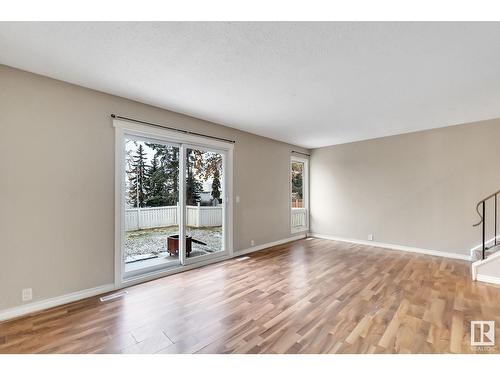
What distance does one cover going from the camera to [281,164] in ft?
18.6

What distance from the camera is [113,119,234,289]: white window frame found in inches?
Answer: 117

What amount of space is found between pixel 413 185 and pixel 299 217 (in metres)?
2.75

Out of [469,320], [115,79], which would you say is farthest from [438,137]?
[115,79]

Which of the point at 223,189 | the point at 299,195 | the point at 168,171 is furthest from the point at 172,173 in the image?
the point at 299,195

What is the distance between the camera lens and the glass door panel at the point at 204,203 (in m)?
3.84

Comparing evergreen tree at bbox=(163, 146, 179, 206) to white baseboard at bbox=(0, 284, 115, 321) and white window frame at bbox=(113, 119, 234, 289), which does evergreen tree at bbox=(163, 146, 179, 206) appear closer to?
white window frame at bbox=(113, 119, 234, 289)

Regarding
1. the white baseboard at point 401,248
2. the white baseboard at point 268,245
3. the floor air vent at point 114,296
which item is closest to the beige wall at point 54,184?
the floor air vent at point 114,296

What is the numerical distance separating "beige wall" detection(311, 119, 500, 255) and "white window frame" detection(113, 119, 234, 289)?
3.05 m

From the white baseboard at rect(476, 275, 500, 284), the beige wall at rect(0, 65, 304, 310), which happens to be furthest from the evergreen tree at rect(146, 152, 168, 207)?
the white baseboard at rect(476, 275, 500, 284)

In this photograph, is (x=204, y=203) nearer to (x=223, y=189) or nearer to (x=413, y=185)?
(x=223, y=189)

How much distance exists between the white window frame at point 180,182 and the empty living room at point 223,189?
0.08 feet

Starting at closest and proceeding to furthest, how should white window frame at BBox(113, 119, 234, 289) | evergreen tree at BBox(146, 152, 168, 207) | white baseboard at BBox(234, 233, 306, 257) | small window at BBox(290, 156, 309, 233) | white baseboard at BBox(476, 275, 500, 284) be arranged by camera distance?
white window frame at BBox(113, 119, 234, 289)
white baseboard at BBox(476, 275, 500, 284)
evergreen tree at BBox(146, 152, 168, 207)
white baseboard at BBox(234, 233, 306, 257)
small window at BBox(290, 156, 309, 233)

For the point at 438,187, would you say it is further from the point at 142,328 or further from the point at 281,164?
the point at 142,328
